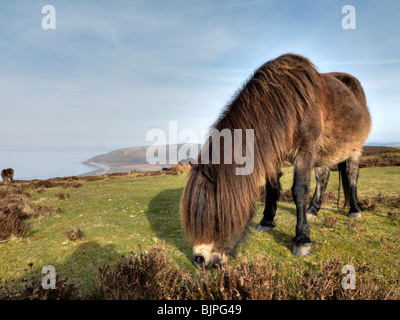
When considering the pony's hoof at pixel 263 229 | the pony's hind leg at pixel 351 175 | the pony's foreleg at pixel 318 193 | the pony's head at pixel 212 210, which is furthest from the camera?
the pony's hind leg at pixel 351 175

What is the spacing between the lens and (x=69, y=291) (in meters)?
2.27

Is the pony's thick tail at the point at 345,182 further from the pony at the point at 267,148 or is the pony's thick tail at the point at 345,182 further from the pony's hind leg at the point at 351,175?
the pony at the point at 267,148

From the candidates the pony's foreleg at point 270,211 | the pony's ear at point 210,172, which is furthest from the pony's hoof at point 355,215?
the pony's ear at point 210,172

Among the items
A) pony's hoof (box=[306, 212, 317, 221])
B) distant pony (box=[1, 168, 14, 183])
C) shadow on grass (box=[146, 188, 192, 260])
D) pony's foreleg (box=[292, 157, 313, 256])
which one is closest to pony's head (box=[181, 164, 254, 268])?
shadow on grass (box=[146, 188, 192, 260])

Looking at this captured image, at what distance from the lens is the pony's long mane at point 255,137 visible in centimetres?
290

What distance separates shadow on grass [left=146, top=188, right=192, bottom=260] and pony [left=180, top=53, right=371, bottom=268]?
1.14 m

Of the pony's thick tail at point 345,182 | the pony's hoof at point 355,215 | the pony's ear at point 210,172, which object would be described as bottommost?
the pony's hoof at point 355,215

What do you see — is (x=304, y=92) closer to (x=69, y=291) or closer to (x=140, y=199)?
(x=69, y=291)

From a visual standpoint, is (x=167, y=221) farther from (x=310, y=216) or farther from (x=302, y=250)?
(x=310, y=216)

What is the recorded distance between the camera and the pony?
9.59 feet

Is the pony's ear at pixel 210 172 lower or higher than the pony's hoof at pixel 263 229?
higher

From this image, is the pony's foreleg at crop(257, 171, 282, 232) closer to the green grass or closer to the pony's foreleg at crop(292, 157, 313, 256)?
the green grass
